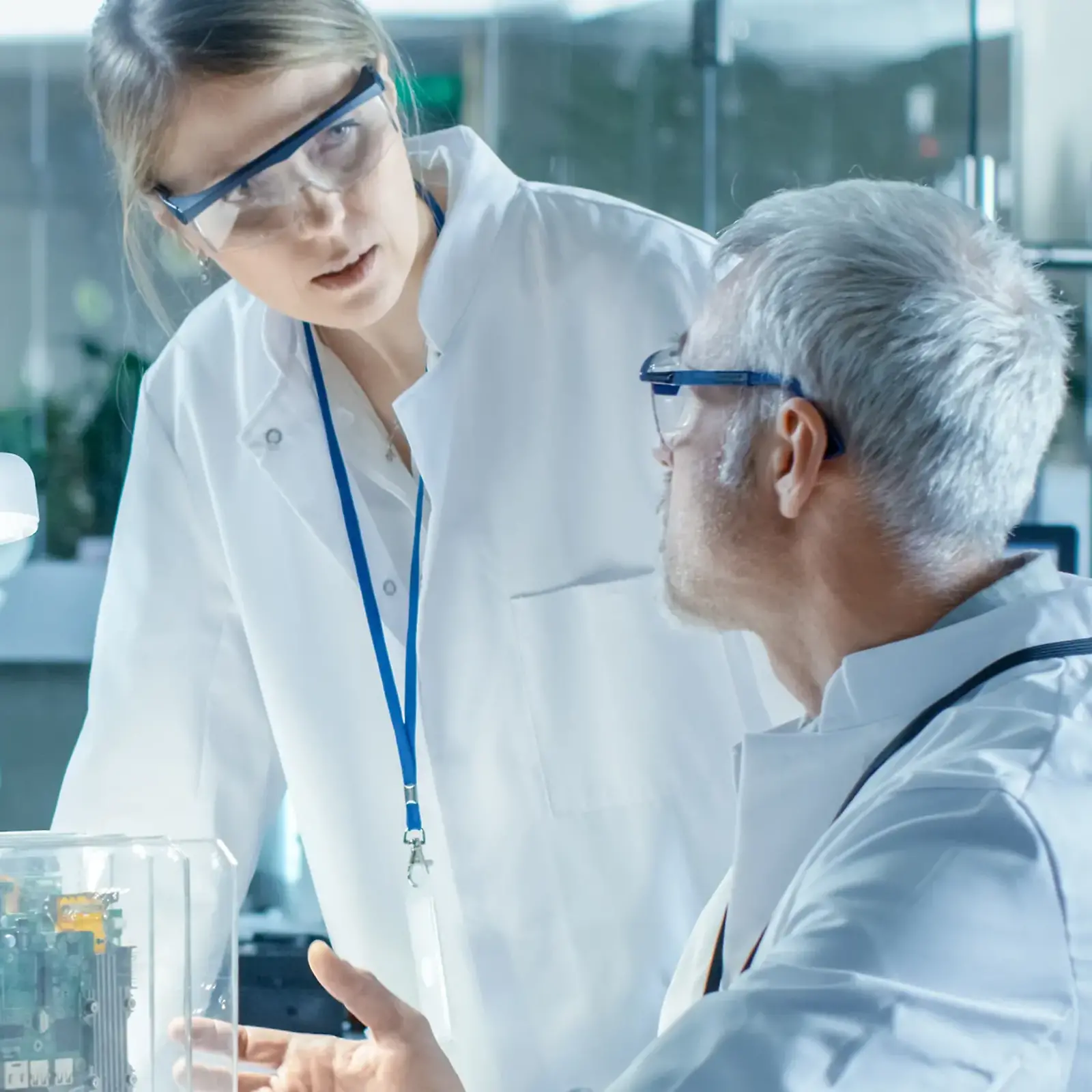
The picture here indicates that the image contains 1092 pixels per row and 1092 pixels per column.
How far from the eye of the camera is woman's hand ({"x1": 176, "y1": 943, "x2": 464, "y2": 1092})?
1078 mm

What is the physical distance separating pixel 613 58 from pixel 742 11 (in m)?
0.27

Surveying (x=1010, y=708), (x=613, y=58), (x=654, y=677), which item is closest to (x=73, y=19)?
(x=613, y=58)

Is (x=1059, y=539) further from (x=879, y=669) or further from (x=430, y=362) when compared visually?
(x=879, y=669)

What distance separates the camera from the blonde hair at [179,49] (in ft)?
4.03

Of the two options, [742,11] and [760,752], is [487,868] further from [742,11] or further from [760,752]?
[742,11]

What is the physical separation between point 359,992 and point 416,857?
0.35m

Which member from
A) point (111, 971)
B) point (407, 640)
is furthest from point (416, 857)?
point (111, 971)

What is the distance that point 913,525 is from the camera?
3.50 ft

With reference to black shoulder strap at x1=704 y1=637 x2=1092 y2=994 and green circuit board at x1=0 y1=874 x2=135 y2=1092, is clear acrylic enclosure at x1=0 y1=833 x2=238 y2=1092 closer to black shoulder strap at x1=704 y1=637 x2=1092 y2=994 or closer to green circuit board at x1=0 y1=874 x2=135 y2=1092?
green circuit board at x1=0 y1=874 x2=135 y2=1092

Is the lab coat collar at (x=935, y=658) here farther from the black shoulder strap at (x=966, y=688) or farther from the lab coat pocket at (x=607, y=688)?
the lab coat pocket at (x=607, y=688)

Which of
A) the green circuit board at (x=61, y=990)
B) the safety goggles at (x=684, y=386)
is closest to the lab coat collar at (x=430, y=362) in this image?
the safety goggles at (x=684, y=386)

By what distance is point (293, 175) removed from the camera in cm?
127

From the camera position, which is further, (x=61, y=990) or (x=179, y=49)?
(x=179, y=49)

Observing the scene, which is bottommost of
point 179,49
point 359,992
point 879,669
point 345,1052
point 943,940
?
point 345,1052
